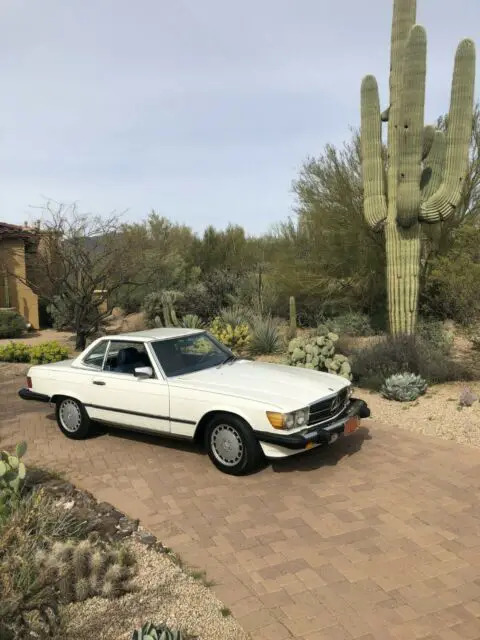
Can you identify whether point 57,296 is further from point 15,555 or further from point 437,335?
point 15,555

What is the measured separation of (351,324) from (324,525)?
37.4 ft

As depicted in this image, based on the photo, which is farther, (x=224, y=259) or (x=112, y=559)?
(x=224, y=259)

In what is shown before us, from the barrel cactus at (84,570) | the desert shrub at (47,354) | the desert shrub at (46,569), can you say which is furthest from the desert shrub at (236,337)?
the barrel cactus at (84,570)

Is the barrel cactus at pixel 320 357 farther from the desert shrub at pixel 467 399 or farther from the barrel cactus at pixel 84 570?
the barrel cactus at pixel 84 570

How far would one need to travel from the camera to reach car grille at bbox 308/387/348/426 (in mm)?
5102

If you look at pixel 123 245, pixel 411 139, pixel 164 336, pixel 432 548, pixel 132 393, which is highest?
pixel 411 139

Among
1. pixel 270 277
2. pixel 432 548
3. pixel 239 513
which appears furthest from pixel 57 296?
pixel 432 548

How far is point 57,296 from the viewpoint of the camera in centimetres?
1575

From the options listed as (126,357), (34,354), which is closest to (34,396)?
(126,357)

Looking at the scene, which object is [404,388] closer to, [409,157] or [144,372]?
[144,372]

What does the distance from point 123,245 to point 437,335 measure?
364 inches

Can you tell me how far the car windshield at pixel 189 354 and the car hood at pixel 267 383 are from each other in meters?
0.16

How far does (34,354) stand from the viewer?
11.8 metres

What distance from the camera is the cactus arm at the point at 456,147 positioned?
33.1 ft
